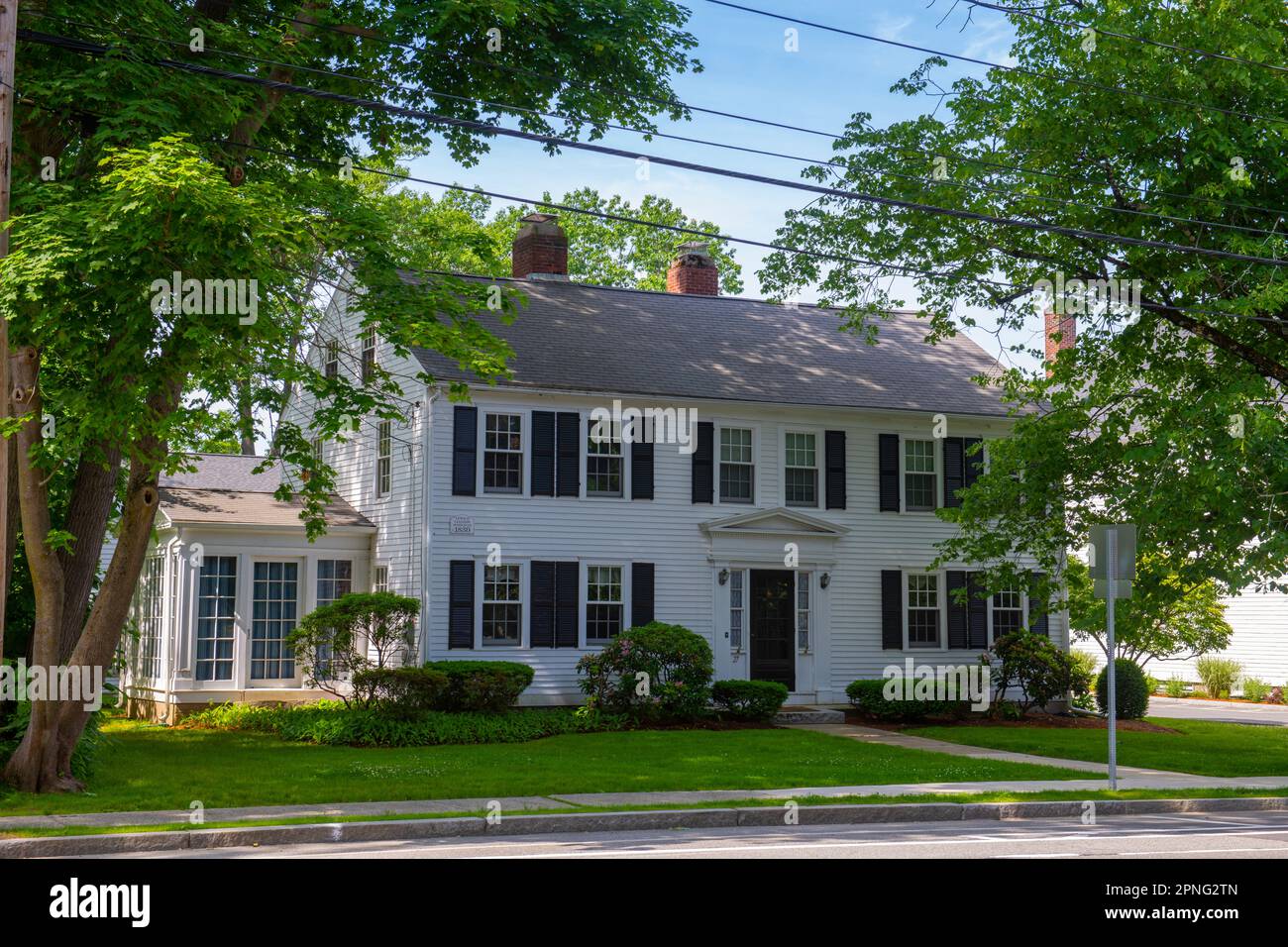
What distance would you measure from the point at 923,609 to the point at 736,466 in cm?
520

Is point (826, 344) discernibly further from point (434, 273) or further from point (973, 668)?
point (434, 273)

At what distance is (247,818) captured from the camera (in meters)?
12.1

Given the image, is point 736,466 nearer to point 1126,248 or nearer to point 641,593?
point 641,593

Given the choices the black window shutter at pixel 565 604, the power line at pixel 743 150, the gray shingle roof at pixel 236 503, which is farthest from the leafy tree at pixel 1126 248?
the gray shingle roof at pixel 236 503

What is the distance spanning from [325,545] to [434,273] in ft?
34.1

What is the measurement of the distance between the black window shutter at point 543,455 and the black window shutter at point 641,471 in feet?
5.43

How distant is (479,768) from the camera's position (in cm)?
1675

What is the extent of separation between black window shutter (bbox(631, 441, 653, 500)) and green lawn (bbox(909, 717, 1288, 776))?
6.66 meters

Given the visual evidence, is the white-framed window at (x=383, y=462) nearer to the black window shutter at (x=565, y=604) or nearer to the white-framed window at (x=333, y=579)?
the white-framed window at (x=333, y=579)

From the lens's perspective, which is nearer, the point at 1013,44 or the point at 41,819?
the point at 41,819

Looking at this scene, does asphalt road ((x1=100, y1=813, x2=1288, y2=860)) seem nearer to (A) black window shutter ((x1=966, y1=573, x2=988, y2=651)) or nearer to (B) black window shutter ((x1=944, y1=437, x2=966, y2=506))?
(A) black window shutter ((x1=966, y1=573, x2=988, y2=651))

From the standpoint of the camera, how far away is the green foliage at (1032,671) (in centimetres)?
2569

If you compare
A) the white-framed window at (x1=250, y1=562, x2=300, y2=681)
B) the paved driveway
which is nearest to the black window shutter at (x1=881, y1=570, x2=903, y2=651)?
the paved driveway

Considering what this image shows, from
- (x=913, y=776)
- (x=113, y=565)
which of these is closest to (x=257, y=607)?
(x=113, y=565)
